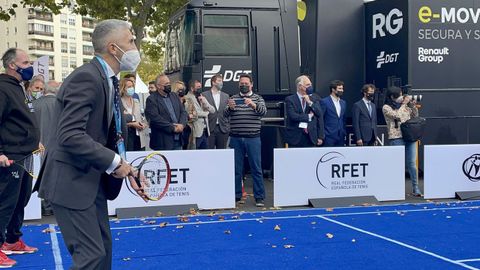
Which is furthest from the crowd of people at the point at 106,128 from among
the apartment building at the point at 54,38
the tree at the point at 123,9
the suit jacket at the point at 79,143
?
the apartment building at the point at 54,38

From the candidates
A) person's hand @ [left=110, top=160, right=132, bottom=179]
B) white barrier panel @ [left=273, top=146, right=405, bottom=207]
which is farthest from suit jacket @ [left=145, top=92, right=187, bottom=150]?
person's hand @ [left=110, top=160, right=132, bottom=179]

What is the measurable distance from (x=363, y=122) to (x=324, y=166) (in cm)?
170

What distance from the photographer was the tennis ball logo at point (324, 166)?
35.3 feet

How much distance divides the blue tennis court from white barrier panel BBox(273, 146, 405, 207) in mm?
569

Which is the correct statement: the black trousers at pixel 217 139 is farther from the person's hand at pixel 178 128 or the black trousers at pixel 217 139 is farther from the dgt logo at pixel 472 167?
the dgt logo at pixel 472 167

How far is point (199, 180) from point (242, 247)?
2.90 meters

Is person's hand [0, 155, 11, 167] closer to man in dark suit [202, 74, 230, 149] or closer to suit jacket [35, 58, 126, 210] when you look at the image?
suit jacket [35, 58, 126, 210]

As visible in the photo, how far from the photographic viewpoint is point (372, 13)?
45.8 feet

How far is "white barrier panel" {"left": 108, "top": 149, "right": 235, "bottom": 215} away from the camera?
33.1 ft

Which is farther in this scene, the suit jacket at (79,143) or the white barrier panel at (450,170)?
the white barrier panel at (450,170)

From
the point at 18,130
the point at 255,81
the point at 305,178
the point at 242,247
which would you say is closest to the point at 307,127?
the point at 305,178

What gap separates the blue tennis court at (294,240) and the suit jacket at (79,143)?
291 centimetres

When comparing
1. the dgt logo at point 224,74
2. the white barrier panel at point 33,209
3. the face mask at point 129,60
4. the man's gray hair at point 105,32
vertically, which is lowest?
the white barrier panel at point 33,209

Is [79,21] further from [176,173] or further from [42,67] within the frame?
[176,173]
